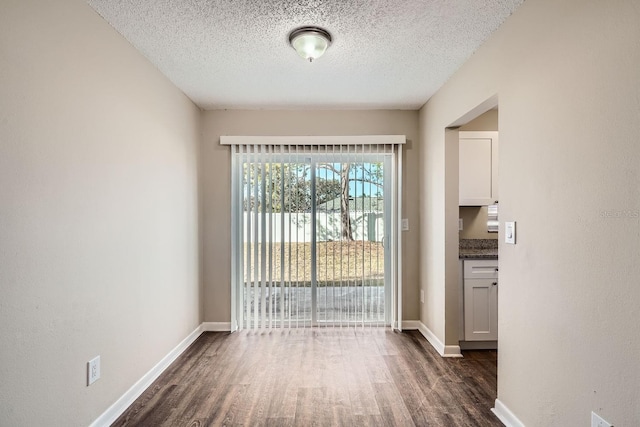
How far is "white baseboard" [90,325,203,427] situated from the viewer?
6.40 feet

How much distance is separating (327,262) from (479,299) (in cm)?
153

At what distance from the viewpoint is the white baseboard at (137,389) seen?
195 centimetres

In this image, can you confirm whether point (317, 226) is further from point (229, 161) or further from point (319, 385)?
point (319, 385)

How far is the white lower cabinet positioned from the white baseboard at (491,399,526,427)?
96cm

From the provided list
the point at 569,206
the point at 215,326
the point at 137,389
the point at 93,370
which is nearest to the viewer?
the point at 569,206

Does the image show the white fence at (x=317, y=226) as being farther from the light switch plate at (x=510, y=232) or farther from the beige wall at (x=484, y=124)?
the light switch plate at (x=510, y=232)

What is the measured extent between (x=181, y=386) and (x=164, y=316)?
58cm

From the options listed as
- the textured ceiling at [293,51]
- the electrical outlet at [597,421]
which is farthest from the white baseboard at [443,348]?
the textured ceiling at [293,51]

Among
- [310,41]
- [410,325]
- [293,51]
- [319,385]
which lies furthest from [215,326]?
[310,41]

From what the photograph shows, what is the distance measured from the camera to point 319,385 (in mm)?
2424

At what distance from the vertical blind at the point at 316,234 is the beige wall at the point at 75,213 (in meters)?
1.01

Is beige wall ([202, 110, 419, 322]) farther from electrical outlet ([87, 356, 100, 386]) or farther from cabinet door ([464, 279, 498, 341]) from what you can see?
electrical outlet ([87, 356, 100, 386])

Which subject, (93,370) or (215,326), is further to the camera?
(215,326)

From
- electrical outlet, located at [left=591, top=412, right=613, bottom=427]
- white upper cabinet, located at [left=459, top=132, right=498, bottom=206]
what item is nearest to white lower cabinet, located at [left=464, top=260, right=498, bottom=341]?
white upper cabinet, located at [left=459, top=132, right=498, bottom=206]
